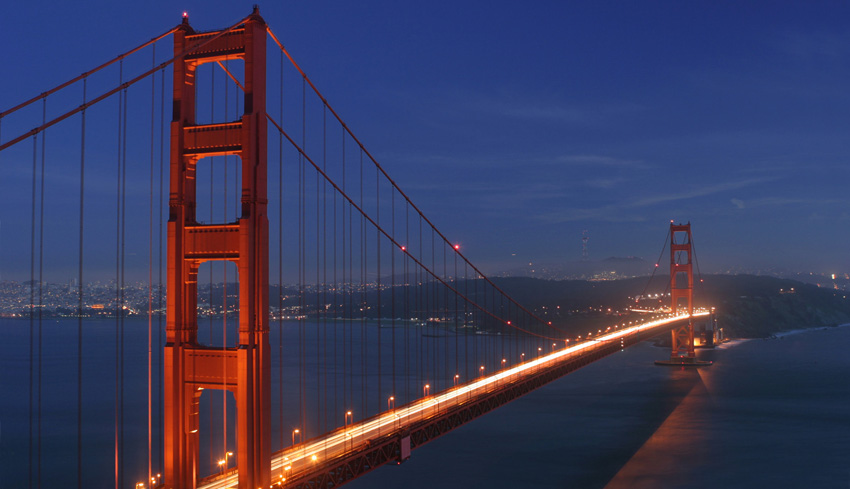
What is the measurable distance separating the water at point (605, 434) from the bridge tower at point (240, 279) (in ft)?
28.5

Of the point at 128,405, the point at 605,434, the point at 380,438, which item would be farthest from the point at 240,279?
the point at 128,405

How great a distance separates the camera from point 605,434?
39594 millimetres

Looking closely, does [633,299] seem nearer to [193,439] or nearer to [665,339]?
[665,339]

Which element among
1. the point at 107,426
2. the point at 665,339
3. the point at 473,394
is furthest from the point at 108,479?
the point at 665,339

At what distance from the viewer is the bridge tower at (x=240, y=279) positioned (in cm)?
1366

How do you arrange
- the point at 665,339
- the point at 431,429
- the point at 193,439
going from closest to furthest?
the point at 193,439
the point at 431,429
the point at 665,339

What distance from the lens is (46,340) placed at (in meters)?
111

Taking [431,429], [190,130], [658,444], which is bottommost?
[658,444]

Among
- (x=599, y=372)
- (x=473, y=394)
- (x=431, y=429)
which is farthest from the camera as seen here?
(x=599, y=372)

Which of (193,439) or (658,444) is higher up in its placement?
(193,439)

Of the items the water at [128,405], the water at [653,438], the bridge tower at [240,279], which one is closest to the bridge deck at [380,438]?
the water at [128,405]

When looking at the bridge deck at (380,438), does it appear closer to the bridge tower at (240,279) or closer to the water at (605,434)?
the bridge tower at (240,279)

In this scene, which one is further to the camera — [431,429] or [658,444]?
[658,444]

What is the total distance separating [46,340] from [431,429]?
354 feet
